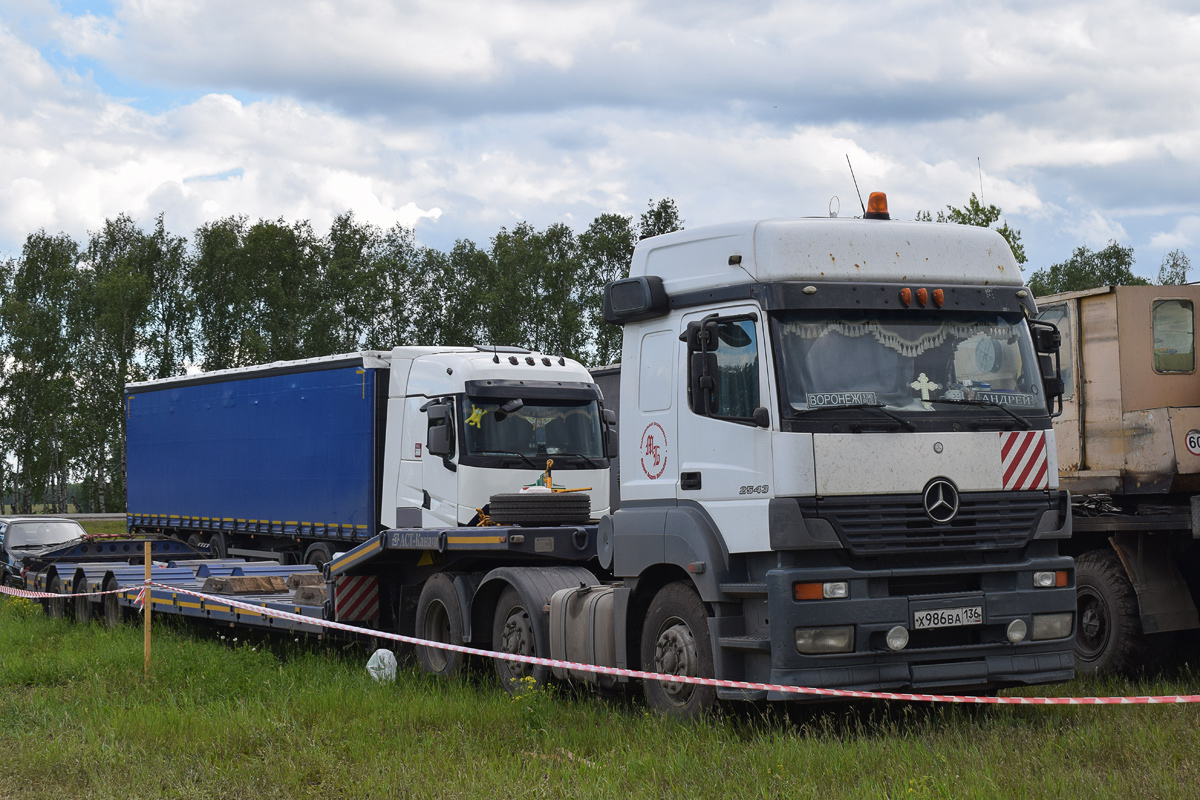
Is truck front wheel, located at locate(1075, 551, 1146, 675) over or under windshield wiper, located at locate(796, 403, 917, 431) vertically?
under

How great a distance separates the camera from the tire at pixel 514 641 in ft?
32.1

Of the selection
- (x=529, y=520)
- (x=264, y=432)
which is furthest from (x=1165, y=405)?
(x=264, y=432)

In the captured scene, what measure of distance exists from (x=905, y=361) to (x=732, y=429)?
1.15 meters

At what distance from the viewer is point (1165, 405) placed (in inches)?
409

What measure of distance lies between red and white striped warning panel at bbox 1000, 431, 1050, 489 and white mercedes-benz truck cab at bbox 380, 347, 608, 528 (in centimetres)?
707

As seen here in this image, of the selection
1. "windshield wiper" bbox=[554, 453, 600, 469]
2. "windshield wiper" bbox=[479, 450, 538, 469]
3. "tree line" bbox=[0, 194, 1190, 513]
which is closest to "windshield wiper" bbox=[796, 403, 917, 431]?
"windshield wiper" bbox=[479, 450, 538, 469]

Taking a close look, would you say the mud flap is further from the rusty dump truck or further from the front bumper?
the front bumper

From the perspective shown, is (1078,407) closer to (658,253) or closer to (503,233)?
(658,253)

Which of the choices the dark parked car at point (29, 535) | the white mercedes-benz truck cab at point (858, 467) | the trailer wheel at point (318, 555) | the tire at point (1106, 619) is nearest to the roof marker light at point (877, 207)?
the white mercedes-benz truck cab at point (858, 467)

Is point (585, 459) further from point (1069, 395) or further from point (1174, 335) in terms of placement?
point (1174, 335)

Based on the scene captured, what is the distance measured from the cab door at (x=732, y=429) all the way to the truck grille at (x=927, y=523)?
1.48 feet

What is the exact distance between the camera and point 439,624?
1133 centimetres

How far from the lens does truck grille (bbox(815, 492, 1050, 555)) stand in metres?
7.39

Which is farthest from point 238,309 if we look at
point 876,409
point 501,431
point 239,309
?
point 876,409
